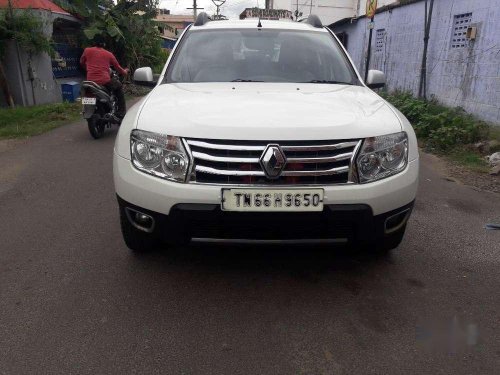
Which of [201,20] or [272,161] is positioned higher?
[201,20]

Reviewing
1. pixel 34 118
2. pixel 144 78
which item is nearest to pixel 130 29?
pixel 34 118

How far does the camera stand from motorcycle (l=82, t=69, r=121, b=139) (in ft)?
25.4

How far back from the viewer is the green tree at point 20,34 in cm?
1018

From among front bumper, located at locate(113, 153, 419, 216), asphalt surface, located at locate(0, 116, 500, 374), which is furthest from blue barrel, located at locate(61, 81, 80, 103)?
front bumper, located at locate(113, 153, 419, 216)

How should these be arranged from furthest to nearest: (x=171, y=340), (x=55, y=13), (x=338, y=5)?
1. (x=338, y=5)
2. (x=55, y=13)
3. (x=171, y=340)

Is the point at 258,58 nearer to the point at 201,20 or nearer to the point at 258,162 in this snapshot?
the point at 201,20

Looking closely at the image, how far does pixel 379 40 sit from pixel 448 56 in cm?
465

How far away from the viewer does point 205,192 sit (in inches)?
99.8

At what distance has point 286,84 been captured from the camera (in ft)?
11.7

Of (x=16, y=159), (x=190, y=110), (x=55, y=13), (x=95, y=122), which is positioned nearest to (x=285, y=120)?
(x=190, y=110)

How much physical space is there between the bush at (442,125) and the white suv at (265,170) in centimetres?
476

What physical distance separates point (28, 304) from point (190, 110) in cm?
149

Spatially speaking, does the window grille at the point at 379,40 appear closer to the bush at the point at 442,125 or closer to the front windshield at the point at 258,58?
the bush at the point at 442,125

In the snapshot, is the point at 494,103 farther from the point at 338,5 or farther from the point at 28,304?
the point at 338,5
